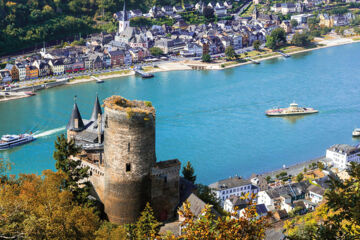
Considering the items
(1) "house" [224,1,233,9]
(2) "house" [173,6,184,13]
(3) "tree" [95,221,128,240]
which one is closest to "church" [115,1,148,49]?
(2) "house" [173,6,184,13]

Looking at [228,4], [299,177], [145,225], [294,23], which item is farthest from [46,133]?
[228,4]

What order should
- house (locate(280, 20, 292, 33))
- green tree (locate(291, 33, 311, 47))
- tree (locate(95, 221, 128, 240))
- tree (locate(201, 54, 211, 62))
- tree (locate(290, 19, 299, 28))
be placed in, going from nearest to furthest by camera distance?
1. tree (locate(95, 221, 128, 240))
2. tree (locate(201, 54, 211, 62))
3. green tree (locate(291, 33, 311, 47))
4. house (locate(280, 20, 292, 33))
5. tree (locate(290, 19, 299, 28))

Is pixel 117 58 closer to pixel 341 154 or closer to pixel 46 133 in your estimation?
pixel 46 133

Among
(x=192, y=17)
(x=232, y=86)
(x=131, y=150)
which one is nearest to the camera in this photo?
(x=131, y=150)

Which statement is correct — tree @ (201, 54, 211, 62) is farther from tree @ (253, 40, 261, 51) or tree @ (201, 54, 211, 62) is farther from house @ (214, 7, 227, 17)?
house @ (214, 7, 227, 17)

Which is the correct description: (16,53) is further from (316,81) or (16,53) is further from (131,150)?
(131,150)

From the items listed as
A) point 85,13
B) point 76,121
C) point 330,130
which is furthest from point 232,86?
point 85,13

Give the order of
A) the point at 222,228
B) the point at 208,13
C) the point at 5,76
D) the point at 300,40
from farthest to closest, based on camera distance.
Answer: the point at 208,13 → the point at 300,40 → the point at 5,76 → the point at 222,228
